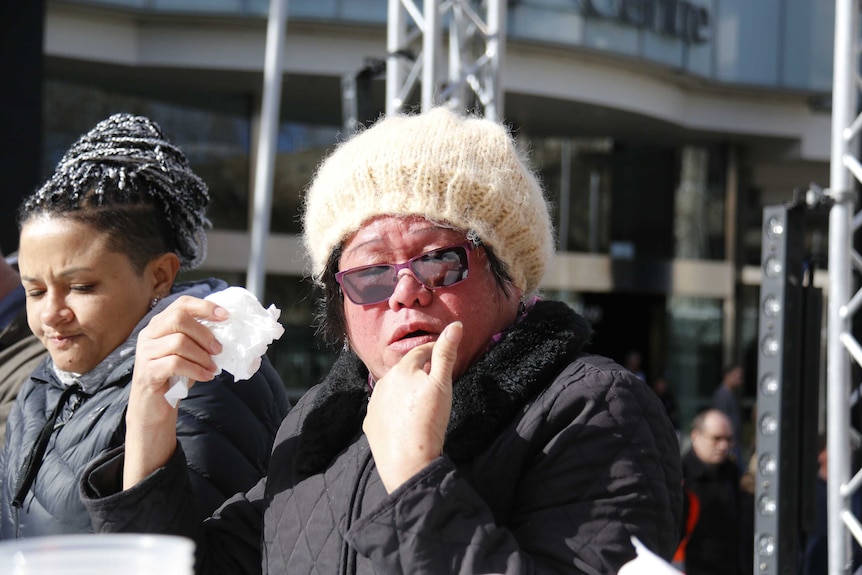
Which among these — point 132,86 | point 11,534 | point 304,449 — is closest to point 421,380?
point 304,449

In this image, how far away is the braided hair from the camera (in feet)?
6.59

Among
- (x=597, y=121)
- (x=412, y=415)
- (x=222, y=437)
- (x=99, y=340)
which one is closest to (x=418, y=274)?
(x=412, y=415)

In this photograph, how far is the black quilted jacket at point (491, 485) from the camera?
1284 mm

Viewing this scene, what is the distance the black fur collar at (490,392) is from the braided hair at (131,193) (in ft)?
2.04

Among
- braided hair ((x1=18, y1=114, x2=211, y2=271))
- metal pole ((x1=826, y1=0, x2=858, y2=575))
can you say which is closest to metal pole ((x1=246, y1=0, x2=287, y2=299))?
metal pole ((x1=826, y1=0, x2=858, y2=575))

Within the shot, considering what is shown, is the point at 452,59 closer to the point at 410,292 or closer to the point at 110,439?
the point at 110,439

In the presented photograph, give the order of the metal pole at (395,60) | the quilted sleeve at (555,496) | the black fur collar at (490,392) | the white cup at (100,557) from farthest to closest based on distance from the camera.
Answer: the metal pole at (395,60)
the black fur collar at (490,392)
the quilted sleeve at (555,496)
the white cup at (100,557)

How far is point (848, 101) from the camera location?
359 centimetres

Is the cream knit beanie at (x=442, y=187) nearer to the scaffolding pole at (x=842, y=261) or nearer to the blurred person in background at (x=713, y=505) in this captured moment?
the scaffolding pole at (x=842, y=261)

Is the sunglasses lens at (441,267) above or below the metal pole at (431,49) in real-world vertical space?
below

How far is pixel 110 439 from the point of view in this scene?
1.83 m

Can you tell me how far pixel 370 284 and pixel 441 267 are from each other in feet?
0.39

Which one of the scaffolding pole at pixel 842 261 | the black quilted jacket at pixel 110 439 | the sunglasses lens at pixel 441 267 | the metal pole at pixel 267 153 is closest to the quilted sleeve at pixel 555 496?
the sunglasses lens at pixel 441 267

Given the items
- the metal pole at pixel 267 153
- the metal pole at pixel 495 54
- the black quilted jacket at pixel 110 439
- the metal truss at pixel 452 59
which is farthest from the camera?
the metal pole at pixel 267 153
